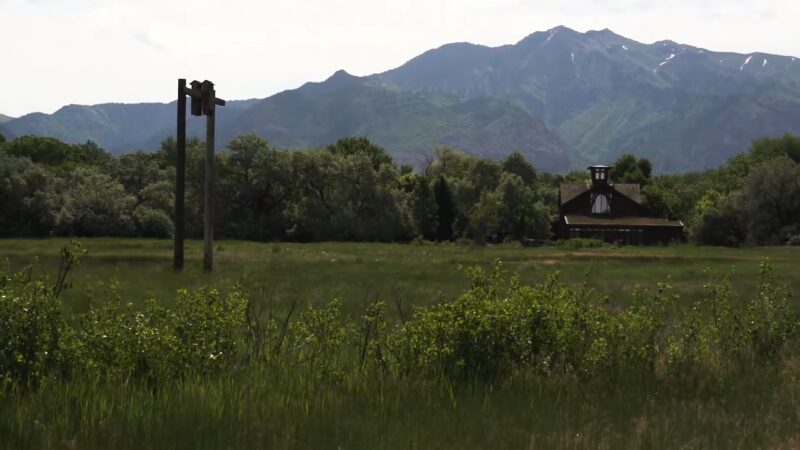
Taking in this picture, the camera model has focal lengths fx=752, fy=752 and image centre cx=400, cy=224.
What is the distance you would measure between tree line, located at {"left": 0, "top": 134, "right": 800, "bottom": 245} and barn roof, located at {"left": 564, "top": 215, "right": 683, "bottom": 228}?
288 inches

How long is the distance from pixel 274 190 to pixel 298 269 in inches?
2161

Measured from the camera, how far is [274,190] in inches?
3356

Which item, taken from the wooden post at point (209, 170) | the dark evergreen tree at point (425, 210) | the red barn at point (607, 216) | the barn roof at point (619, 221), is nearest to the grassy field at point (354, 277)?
the wooden post at point (209, 170)

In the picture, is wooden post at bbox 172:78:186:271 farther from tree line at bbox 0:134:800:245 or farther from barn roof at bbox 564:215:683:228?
barn roof at bbox 564:215:683:228

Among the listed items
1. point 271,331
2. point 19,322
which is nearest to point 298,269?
point 271,331

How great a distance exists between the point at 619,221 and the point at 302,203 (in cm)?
4620

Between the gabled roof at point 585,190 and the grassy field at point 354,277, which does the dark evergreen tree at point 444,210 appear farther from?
the grassy field at point 354,277

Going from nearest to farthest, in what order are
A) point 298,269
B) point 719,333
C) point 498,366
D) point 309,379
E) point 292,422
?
Answer: point 292,422 → point 309,379 → point 498,366 → point 719,333 → point 298,269

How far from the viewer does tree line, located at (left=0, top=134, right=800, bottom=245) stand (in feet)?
239

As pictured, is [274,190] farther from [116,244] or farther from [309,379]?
[309,379]

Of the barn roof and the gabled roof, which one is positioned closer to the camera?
the barn roof

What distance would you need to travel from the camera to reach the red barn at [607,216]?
333 feet

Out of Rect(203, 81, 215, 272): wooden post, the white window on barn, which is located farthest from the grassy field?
the white window on barn

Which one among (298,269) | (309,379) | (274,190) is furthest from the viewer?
(274,190)
